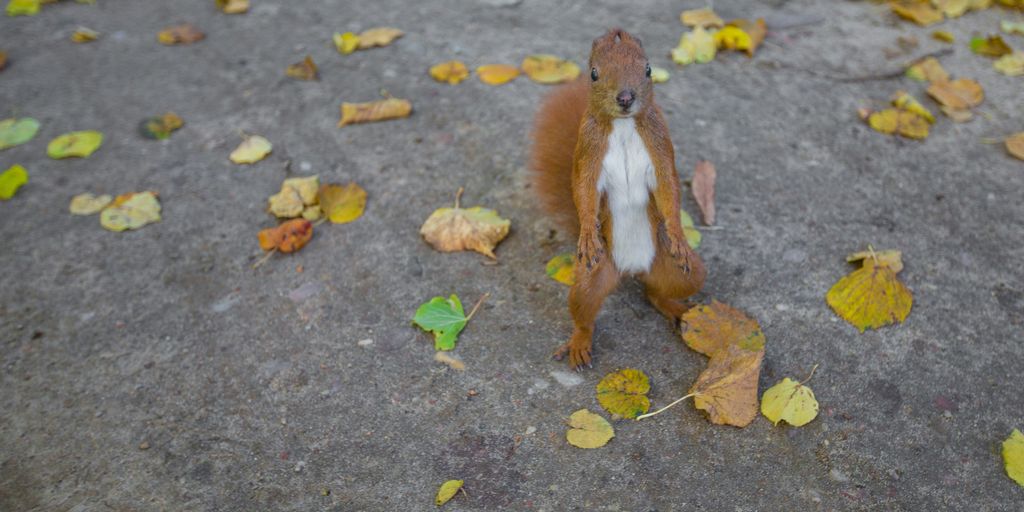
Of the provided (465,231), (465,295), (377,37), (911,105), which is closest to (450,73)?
(377,37)

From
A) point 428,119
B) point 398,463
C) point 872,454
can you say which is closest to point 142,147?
point 428,119

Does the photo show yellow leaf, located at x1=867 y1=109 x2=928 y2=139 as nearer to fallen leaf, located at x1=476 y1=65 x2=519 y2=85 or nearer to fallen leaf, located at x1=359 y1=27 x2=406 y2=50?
fallen leaf, located at x1=476 y1=65 x2=519 y2=85

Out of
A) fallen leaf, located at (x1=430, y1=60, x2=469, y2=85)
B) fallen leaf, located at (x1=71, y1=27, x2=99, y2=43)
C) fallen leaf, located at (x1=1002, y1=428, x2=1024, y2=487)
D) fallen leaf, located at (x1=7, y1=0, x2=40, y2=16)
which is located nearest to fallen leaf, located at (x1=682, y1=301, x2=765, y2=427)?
fallen leaf, located at (x1=1002, y1=428, x2=1024, y2=487)

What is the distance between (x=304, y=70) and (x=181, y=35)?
0.79 metres

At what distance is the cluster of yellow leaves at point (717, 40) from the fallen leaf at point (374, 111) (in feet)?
3.83

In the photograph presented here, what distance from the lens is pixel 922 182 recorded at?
265 cm

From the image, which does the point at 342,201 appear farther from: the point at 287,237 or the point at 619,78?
the point at 619,78

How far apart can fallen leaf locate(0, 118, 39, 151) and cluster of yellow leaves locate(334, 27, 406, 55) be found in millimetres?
1273

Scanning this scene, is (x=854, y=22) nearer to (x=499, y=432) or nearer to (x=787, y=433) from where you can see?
(x=787, y=433)

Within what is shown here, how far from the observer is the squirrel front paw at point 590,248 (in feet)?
6.23

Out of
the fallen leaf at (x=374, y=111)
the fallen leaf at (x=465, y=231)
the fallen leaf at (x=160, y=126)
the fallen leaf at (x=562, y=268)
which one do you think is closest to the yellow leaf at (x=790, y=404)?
the fallen leaf at (x=562, y=268)

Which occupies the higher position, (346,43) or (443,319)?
(346,43)

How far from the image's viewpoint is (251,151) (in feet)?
9.68

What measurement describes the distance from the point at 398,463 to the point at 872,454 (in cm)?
112
